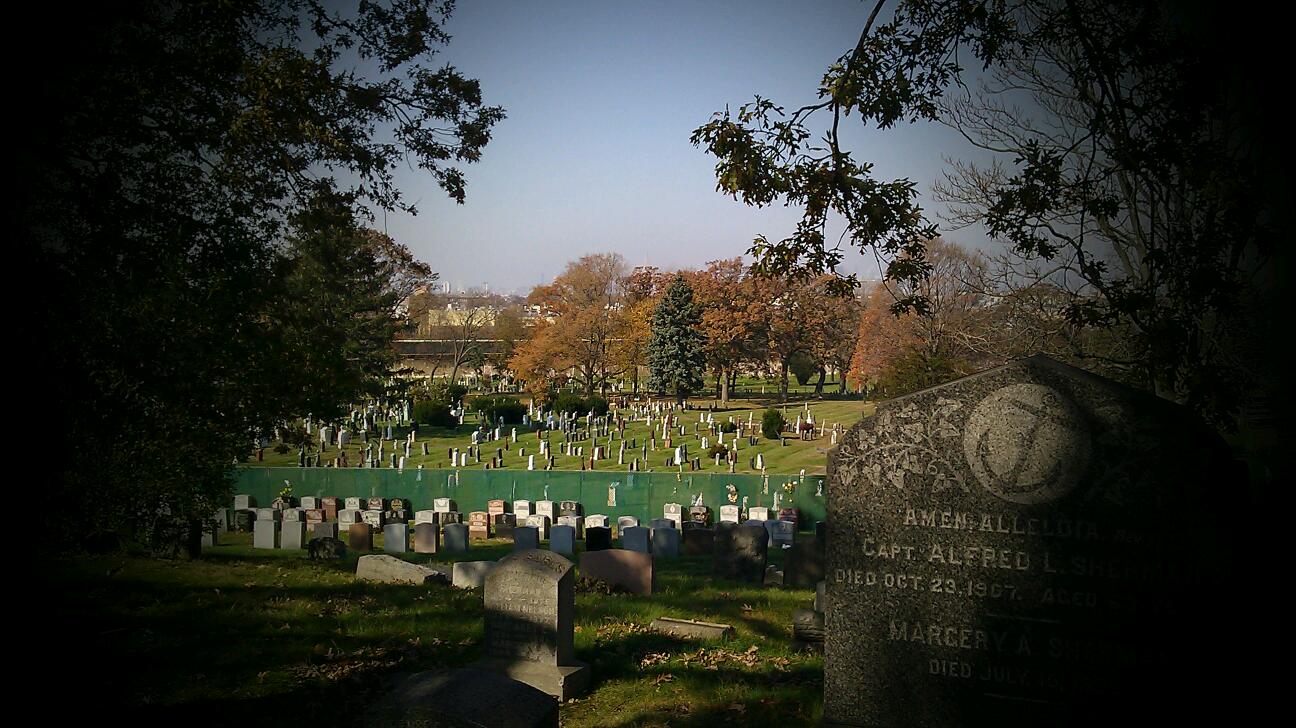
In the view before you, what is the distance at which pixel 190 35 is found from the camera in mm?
11109

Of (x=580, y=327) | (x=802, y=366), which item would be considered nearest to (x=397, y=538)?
(x=580, y=327)

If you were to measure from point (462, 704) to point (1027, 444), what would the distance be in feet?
12.2

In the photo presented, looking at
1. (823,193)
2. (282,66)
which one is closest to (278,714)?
(823,193)

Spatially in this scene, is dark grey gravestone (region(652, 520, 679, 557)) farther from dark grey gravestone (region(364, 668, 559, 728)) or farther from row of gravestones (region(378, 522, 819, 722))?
dark grey gravestone (region(364, 668, 559, 728))

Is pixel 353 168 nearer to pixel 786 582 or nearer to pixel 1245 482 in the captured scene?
pixel 786 582

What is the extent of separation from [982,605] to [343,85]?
1124cm

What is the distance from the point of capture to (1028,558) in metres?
5.32

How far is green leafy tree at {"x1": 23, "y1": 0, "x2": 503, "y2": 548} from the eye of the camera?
10.8 m

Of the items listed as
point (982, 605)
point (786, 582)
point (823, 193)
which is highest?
point (823, 193)

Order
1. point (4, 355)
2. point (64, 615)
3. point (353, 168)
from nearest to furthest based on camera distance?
point (64, 615)
point (4, 355)
point (353, 168)

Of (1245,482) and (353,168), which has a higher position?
(353,168)

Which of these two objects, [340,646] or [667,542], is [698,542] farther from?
[340,646]

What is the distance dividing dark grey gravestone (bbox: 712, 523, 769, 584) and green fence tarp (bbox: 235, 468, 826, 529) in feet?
32.3

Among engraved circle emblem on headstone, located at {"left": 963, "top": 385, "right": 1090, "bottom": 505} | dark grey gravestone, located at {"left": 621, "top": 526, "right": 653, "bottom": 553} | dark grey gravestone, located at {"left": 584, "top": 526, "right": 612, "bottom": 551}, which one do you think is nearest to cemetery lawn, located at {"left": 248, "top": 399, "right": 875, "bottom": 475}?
dark grey gravestone, located at {"left": 621, "top": 526, "right": 653, "bottom": 553}
